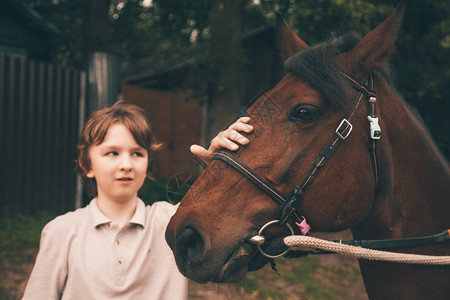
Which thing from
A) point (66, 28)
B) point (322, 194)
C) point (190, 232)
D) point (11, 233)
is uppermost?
point (66, 28)

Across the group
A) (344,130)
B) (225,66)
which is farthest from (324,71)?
(225,66)

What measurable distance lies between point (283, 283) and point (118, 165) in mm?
3470

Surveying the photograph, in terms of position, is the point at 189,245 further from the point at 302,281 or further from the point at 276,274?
the point at 276,274

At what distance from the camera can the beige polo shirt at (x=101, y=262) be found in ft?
5.43

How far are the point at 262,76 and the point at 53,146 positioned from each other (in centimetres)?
757

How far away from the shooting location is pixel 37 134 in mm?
5996

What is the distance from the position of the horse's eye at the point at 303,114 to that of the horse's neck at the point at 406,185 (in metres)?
0.34

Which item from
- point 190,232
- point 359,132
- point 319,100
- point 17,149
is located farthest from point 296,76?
point 17,149

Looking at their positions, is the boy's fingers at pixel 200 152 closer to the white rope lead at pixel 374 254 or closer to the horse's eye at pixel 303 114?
the horse's eye at pixel 303 114

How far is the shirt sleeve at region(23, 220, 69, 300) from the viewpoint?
163 cm

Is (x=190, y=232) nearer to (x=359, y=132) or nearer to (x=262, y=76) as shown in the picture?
(x=359, y=132)

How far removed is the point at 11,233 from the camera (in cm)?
515

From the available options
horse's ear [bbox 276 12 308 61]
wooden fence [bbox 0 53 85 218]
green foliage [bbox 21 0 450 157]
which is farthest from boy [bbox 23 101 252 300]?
wooden fence [bbox 0 53 85 218]

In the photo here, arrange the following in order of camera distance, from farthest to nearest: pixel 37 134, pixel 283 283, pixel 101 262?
1. pixel 37 134
2. pixel 283 283
3. pixel 101 262
